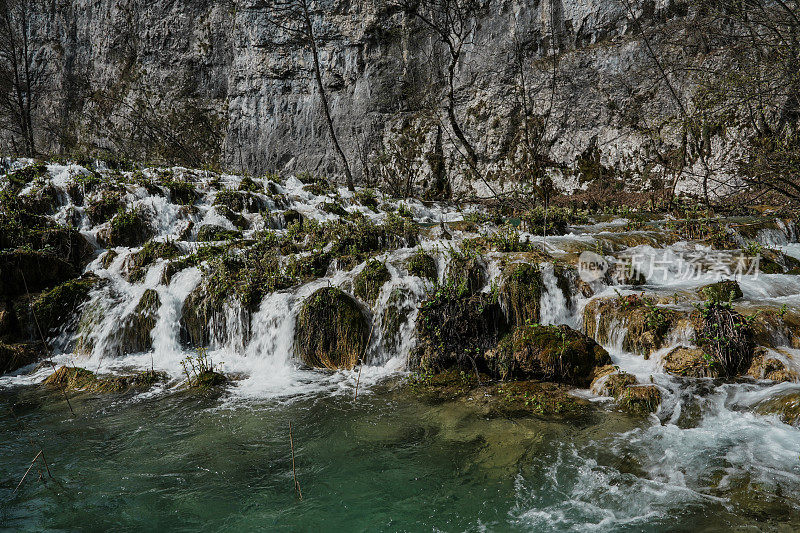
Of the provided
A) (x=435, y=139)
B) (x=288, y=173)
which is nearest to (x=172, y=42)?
(x=288, y=173)

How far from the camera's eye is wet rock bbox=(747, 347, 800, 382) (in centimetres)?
519

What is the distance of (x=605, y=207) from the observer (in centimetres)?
2208

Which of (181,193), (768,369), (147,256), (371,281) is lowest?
(768,369)

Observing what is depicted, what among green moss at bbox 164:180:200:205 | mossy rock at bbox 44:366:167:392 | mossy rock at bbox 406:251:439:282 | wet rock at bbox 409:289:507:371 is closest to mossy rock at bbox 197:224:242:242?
green moss at bbox 164:180:200:205

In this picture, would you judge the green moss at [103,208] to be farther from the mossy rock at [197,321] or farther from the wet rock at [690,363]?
the wet rock at [690,363]

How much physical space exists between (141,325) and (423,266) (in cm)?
611

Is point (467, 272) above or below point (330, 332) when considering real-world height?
above

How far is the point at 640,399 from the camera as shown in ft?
16.8

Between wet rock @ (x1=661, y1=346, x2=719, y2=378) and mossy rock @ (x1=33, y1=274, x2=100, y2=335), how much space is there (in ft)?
37.2

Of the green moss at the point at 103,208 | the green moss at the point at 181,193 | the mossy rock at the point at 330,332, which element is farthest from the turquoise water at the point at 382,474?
the green moss at the point at 181,193

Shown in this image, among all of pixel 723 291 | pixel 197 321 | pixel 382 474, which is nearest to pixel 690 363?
pixel 723 291

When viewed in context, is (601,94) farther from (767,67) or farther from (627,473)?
(627,473)

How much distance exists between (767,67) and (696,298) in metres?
3.97

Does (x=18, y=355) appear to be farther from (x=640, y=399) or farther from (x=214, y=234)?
(x=640, y=399)
